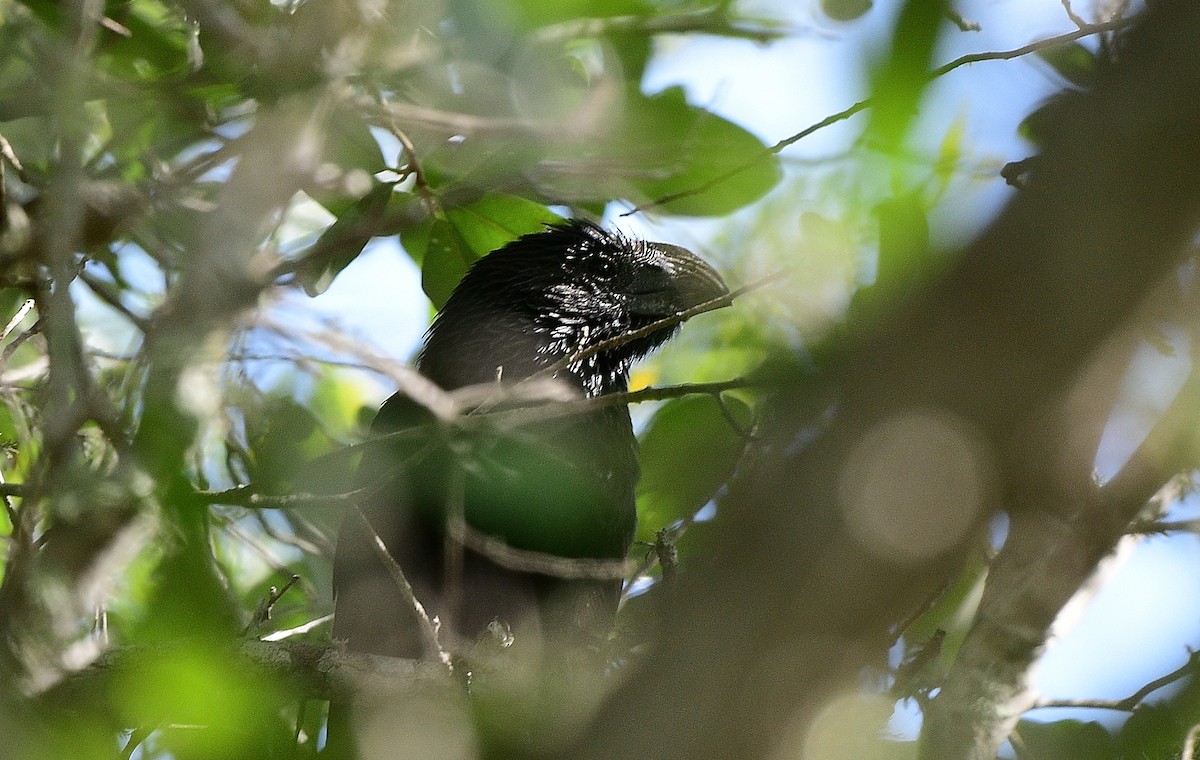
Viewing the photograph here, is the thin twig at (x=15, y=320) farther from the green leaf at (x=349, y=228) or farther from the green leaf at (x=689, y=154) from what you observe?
the green leaf at (x=689, y=154)

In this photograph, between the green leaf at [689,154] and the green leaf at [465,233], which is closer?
the green leaf at [689,154]

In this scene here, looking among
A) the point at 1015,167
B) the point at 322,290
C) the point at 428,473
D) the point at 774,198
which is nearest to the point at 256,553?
the point at 428,473

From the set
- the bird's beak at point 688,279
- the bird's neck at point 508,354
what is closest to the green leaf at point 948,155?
the bird's beak at point 688,279

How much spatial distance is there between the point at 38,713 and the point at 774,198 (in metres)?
2.06

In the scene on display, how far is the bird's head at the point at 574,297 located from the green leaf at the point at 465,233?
25 centimetres

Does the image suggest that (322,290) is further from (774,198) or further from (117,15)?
(774,198)

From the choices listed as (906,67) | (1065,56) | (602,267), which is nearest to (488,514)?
(602,267)

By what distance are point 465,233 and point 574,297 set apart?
2.38 feet

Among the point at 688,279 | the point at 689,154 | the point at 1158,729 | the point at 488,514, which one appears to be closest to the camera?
the point at 1158,729

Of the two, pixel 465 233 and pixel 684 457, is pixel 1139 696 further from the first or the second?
pixel 465 233

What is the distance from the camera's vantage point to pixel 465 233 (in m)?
3.49

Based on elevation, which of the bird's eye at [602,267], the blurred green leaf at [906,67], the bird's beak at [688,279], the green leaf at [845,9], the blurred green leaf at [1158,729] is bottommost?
the bird's eye at [602,267]

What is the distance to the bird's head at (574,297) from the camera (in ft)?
12.8

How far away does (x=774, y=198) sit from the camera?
9.48 ft
